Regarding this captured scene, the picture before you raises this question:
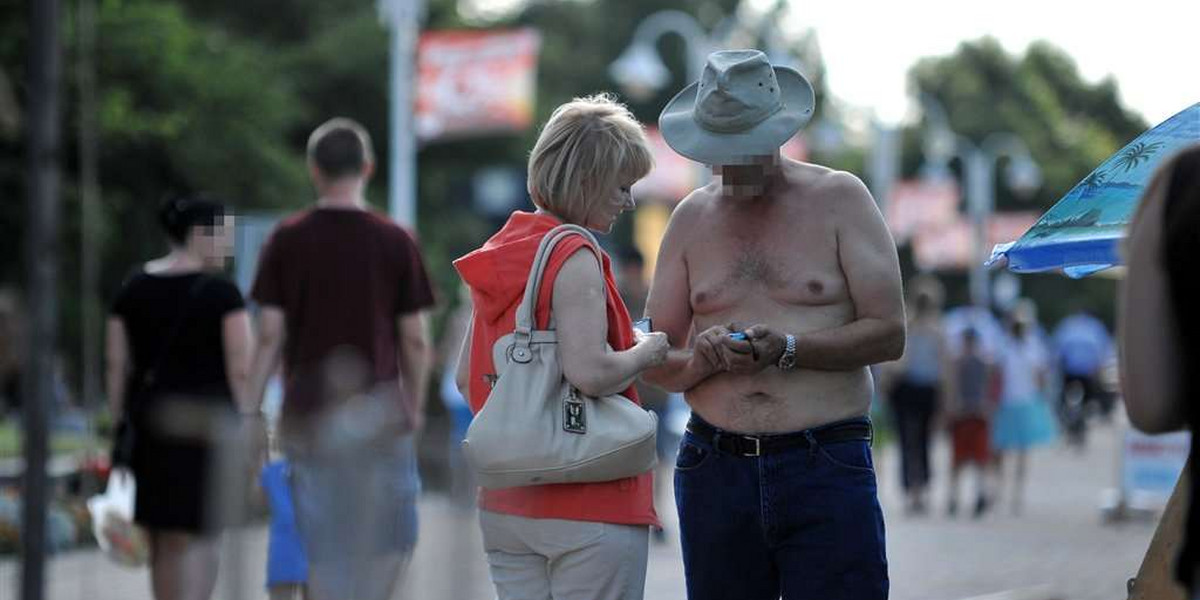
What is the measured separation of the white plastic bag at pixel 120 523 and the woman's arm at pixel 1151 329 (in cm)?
464

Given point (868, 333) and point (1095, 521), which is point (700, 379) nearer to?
point (868, 333)

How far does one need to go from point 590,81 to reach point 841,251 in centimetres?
6115

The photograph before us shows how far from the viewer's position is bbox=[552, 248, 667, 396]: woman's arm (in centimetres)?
429

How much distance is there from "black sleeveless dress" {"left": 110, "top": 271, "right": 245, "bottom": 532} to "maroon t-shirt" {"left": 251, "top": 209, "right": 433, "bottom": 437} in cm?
37

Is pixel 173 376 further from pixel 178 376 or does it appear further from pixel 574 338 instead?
pixel 574 338

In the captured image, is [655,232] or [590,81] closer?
[655,232]

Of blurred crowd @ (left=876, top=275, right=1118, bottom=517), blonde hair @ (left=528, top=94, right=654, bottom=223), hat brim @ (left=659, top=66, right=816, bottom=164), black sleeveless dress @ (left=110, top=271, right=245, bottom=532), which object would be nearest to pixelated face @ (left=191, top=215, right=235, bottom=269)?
black sleeveless dress @ (left=110, top=271, right=245, bottom=532)

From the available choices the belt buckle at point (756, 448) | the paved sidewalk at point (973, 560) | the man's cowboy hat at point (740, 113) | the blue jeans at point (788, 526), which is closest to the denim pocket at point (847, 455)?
the blue jeans at point (788, 526)

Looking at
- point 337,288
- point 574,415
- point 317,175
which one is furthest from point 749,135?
point 317,175

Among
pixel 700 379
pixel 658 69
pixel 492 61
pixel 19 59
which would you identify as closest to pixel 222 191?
pixel 19 59

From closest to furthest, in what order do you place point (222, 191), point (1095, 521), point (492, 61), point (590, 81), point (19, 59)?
point (1095, 521) < point (492, 61) < point (19, 59) < point (222, 191) < point (590, 81)

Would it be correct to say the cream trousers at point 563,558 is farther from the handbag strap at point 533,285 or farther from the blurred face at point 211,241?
the blurred face at point 211,241

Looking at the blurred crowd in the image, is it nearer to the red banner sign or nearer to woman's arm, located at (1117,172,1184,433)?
the red banner sign

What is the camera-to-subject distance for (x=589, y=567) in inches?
171
